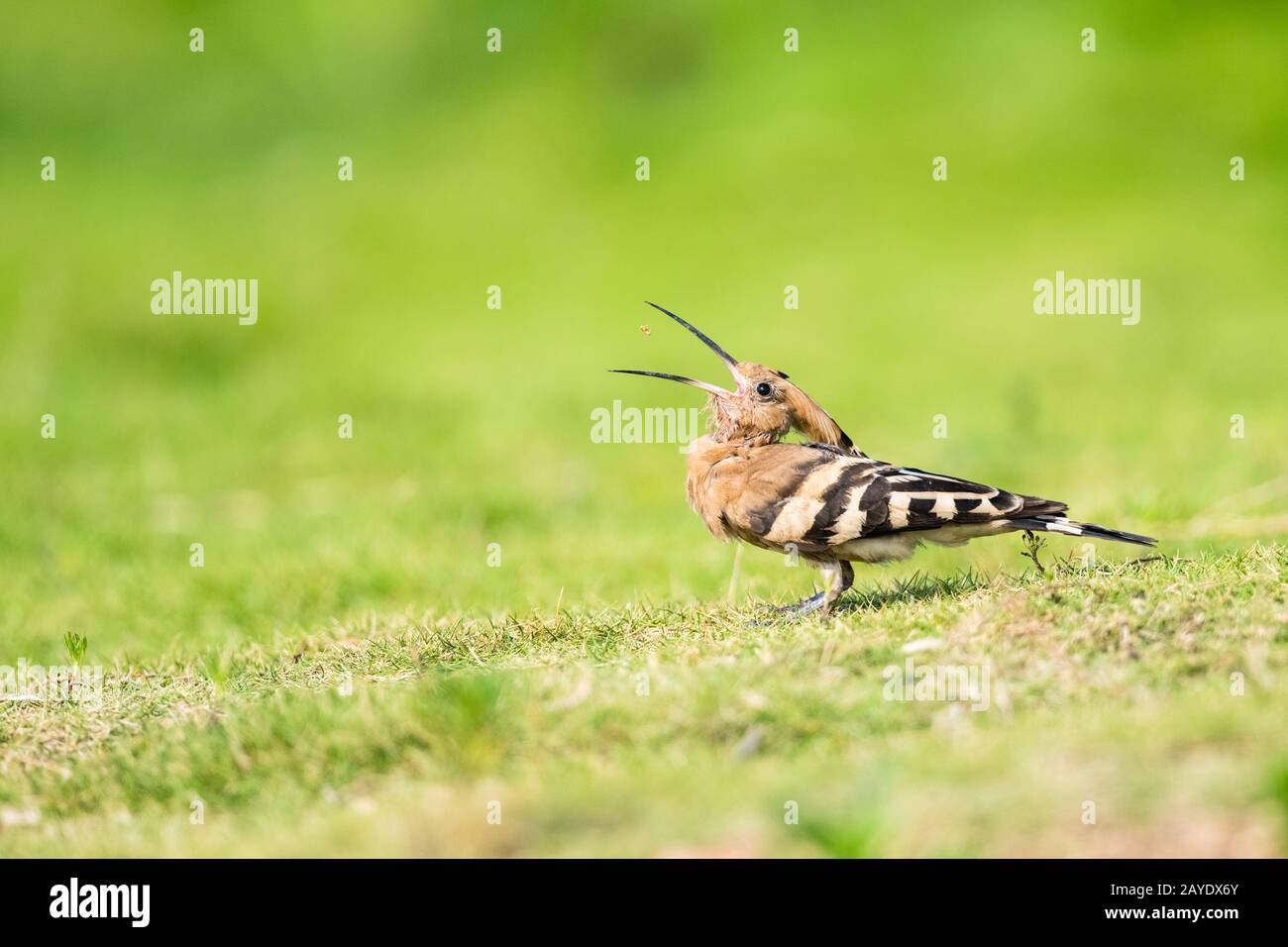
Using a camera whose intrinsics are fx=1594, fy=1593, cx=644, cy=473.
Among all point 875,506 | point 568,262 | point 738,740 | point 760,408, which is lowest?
point 738,740

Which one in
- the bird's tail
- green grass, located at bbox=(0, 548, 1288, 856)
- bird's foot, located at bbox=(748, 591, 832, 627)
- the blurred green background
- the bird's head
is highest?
the blurred green background

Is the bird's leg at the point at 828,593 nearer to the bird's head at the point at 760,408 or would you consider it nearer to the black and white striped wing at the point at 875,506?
the black and white striped wing at the point at 875,506

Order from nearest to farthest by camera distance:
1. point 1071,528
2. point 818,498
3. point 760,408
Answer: point 1071,528
point 818,498
point 760,408

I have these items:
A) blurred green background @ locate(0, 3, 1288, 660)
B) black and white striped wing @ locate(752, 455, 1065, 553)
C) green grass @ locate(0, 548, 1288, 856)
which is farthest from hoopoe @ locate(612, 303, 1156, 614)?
blurred green background @ locate(0, 3, 1288, 660)

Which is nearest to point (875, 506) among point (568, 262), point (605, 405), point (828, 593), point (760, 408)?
point (828, 593)

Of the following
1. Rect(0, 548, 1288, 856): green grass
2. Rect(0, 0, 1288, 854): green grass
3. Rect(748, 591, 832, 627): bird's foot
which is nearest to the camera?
Rect(0, 548, 1288, 856): green grass

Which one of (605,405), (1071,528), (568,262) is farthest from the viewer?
(568,262)

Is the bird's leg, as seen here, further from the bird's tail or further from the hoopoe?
the bird's tail

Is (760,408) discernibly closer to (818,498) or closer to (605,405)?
(818,498)
